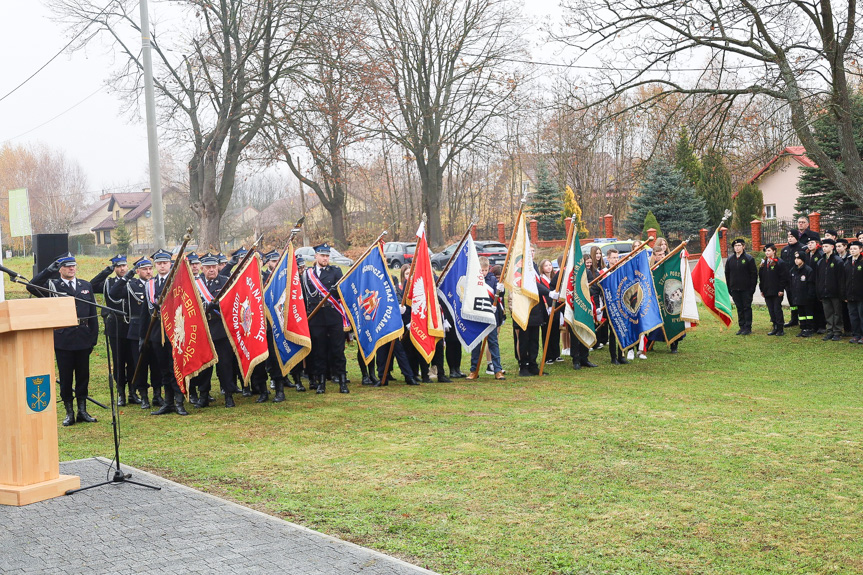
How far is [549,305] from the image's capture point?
1307cm

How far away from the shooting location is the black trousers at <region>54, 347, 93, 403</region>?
9.58 metres

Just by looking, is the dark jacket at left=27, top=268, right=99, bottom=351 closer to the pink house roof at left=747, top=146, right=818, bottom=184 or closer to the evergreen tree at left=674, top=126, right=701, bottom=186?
the pink house roof at left=747, top=146, right=818, bottom=184

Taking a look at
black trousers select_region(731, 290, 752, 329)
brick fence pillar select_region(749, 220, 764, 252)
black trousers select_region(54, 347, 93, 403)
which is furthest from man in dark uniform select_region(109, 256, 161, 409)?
brick fence pillar select_region(749, 220, 764, 252)

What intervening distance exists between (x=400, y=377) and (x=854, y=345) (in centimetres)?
814

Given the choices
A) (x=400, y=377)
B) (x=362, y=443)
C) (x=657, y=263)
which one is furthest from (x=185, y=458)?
(x=657, y=263)

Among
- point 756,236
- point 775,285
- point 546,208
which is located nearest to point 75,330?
point 775,285

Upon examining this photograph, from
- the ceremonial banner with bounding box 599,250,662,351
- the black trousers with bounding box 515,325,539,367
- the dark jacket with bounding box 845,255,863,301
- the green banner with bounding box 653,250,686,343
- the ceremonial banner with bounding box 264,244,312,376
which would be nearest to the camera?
the ceremonial banner with bounding box 264,244,312,376

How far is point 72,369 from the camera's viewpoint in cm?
971

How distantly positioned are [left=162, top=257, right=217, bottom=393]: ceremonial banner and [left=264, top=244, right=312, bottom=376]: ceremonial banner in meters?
1.20

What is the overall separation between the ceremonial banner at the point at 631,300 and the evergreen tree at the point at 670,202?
88.7ft

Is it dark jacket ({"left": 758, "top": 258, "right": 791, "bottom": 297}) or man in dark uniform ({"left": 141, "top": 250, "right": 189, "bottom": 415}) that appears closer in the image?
man in dark uniform ({"left": 141, "top": 250, "right": 189, "bottom": 415})

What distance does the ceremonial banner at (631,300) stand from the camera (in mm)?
13430

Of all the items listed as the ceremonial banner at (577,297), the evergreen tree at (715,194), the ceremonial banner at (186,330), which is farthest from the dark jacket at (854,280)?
the evergreen tree at (715,194)

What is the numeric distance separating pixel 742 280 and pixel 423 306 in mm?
8091
